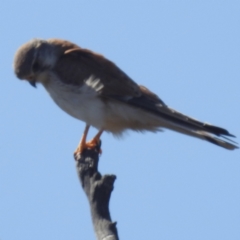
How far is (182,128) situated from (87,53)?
144 centimetres

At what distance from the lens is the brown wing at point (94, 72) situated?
8125mm

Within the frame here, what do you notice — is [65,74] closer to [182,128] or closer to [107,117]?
[107,117]

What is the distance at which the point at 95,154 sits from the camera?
694 cm

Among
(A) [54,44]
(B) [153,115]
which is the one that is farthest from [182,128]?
(A) [54,44]

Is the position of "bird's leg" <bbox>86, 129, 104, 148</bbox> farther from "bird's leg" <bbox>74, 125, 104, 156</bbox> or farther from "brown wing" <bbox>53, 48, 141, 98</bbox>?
"brown wing" <bbox>53, 48, 141, 98</bbox>

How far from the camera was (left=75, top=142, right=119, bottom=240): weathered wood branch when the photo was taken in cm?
520

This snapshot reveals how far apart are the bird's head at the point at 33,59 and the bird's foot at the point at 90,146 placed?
931 millimetres

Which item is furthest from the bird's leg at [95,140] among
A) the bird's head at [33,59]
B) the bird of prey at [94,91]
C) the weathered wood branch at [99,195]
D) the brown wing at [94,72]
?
the weathered wood branch at [99,195]

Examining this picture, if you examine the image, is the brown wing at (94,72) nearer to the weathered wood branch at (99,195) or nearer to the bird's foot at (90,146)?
the bird's foot at (90,146)

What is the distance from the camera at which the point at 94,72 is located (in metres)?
8.30

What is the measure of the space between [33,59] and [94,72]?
0.67 meters

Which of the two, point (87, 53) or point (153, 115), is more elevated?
point (87, 53)

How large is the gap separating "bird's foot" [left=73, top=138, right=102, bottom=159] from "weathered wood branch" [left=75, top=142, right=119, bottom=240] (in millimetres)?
897

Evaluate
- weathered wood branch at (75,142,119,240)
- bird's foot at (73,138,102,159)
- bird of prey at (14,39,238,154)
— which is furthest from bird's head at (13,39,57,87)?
weathered wood branch at (75,142,119,240)
